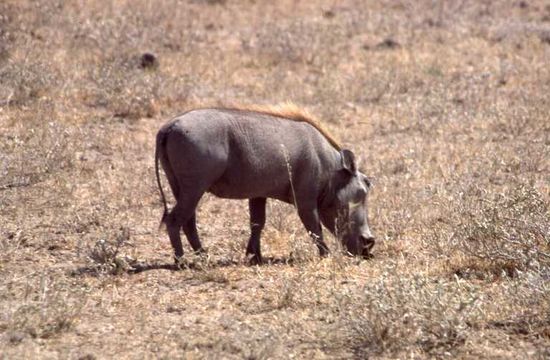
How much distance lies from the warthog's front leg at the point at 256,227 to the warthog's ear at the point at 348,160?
0.67 m

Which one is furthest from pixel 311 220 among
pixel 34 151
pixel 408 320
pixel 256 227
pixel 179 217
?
pixel 34 151

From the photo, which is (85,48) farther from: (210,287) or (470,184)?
(210,287)

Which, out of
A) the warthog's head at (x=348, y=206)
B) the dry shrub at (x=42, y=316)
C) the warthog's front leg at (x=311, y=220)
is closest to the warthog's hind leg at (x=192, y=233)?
the warthog's front leg at (x=311, y=220)

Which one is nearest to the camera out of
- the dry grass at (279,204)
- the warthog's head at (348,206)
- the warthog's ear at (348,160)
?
the dry grass at (279,204)

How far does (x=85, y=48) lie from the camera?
13727 mm

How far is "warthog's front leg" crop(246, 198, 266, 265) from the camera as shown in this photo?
7.84m

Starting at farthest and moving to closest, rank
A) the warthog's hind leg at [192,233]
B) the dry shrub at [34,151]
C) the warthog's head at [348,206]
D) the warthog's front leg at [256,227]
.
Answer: the dry shrub at [34,151], the warthog's head at [348,206], the warthog's front leg at [256,227], the warthog's hind leg at [192,233]

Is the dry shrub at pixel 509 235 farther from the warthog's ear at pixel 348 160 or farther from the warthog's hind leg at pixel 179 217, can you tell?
the warthog's hind leg at pixel 179 217

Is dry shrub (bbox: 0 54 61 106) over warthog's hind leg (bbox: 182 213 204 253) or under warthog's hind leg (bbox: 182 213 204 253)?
under

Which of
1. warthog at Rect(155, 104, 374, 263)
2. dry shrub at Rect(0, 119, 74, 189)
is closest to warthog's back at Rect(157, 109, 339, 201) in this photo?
warthog at Rect(155, 104, 374, 263)

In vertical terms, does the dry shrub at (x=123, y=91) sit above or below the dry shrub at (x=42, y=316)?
below

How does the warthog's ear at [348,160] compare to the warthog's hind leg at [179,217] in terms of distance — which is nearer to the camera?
the warthog's hind leg at [179,217]

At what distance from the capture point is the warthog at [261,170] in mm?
7297

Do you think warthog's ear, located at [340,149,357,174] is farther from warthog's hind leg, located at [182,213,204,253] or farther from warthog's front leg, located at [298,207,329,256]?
warthog's hind leg, located at [182,213,204,253]
